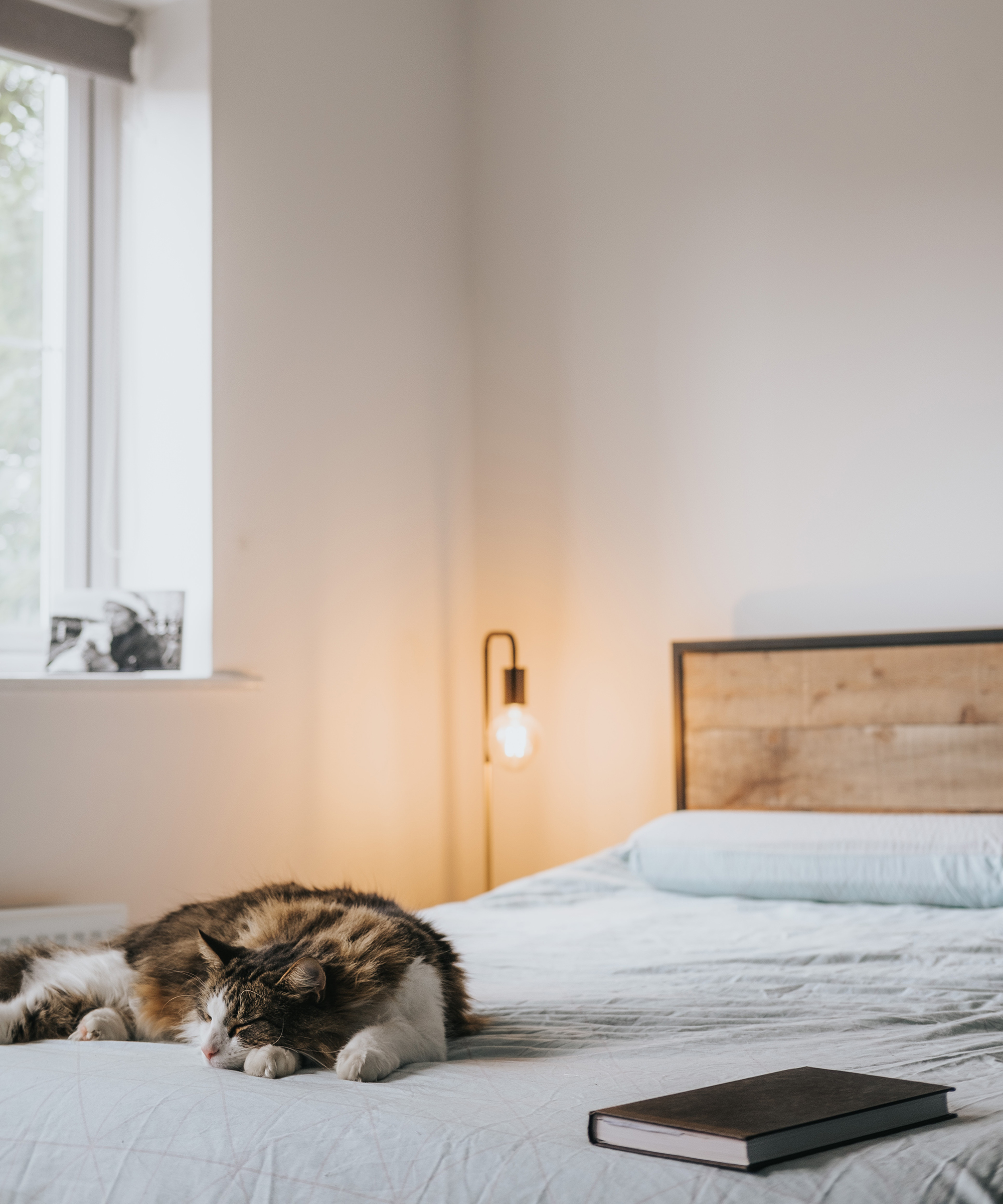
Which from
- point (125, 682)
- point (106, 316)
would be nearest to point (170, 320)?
point (106, 316)

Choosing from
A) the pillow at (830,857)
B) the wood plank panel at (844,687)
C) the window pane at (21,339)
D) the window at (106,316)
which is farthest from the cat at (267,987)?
the wood plank panel at (844,687)

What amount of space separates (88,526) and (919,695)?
1.84m

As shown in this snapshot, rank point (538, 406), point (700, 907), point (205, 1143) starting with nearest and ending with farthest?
point (205, 1143)
point (700, 907)
point (538, 406)

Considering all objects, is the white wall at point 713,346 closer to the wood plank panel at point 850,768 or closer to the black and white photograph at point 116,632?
the wood plank panel at point 850,768

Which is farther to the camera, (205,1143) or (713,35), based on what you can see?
(713,35)

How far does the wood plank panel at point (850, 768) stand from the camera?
2.56m

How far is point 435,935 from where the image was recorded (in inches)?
55.1

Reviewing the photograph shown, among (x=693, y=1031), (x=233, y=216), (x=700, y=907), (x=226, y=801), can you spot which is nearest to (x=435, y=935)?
(x=693, y=1031)

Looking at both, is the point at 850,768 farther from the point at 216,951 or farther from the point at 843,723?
the point at 216,951

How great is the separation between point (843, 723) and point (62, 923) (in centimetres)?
165

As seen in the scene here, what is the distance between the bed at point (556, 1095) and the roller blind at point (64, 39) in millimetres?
2069

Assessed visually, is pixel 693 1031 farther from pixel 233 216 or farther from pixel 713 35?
pixel 713 35

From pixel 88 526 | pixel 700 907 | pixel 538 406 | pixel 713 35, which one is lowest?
pixel 700 907

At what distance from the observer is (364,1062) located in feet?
3.61
